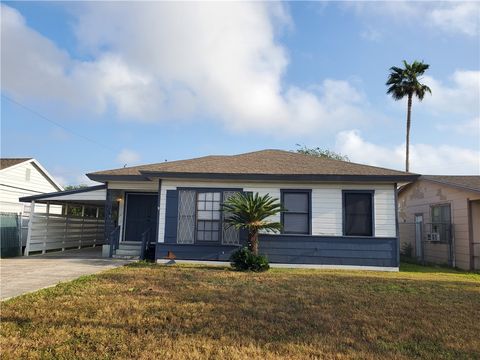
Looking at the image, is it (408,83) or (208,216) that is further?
(408,83)

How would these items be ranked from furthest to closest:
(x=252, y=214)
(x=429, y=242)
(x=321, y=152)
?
(x=321, y=152) → (x=429, y=242) → (x=252, y=214)

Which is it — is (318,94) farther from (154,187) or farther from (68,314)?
(68,314)

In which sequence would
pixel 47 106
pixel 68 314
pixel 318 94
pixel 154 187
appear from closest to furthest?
pixel 68 314
pixel 154 187
pixel 318 94
pixel 47 106

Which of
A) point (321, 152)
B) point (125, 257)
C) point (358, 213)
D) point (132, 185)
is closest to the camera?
point (358, 213)

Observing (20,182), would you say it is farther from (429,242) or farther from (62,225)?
(429,242)

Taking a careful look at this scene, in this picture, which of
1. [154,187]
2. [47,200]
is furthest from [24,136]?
[154,187]

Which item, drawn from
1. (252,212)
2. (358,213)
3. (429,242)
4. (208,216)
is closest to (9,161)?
(208,216)

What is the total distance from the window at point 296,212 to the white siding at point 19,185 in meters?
14.8

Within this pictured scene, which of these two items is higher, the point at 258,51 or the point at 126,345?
the point at 258,51

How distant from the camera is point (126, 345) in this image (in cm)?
399

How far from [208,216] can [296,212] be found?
8.96 ft

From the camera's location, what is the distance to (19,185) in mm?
20297

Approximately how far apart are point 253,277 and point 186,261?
3.25 metres

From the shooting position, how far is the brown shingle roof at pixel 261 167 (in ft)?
37.0
